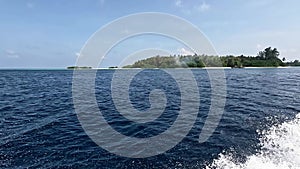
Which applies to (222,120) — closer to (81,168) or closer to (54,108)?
(81,168)

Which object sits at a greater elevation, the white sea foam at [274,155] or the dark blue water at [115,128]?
the dark blue water at [115,128]

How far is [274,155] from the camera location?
10.1 m

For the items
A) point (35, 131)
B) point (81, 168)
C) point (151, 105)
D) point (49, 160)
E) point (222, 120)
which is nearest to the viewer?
point (81, 168)

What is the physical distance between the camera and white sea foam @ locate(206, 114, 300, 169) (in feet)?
30.0

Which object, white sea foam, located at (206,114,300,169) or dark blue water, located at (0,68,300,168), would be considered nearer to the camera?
white sea foam, located at (206,114,300,169)

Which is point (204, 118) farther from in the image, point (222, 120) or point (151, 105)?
point (151, 105)

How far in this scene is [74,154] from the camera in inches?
407

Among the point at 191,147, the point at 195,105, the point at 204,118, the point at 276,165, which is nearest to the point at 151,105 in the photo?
the point at 195,105

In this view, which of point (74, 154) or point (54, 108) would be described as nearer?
point (74, 154)

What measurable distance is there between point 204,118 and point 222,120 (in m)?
1.32

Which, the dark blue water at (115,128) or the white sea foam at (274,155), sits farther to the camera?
the dark blue water at (115,128)

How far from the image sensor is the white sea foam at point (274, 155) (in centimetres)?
916

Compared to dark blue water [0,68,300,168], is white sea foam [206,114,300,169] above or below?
below

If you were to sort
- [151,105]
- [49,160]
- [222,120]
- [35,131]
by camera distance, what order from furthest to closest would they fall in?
1. [151,105]
2. [222,120]
3. [35,131]
4. [49,160]
